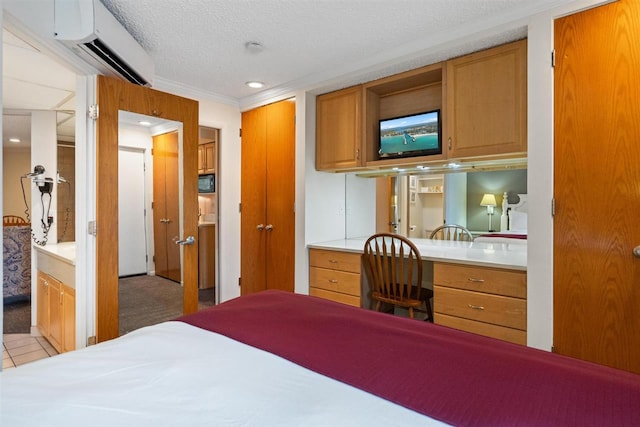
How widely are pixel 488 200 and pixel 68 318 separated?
338cm

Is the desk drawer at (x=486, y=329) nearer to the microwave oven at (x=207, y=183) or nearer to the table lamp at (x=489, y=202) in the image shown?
the table lamp at (x=489, y=202)

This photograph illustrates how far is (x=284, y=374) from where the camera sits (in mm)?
938

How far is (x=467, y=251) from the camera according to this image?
2.57 metres

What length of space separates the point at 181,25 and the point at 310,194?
1665 mm

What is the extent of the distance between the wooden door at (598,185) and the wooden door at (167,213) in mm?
2656

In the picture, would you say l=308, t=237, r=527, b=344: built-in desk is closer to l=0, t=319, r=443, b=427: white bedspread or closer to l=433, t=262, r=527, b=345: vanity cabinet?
l=433, t=262, r=527, b=345: vanity cabinet

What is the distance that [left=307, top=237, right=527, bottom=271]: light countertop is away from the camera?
7.07 ft

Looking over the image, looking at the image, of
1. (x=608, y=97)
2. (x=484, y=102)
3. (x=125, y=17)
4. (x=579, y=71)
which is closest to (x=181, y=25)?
(x=125, y=17)

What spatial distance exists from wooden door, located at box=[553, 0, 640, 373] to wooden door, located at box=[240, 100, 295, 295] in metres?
2.15

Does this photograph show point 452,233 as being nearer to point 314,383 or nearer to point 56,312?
point 314,383

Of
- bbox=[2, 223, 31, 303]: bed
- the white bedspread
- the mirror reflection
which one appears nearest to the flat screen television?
the mirror reflection

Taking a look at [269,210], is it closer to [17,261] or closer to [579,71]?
[579,71]

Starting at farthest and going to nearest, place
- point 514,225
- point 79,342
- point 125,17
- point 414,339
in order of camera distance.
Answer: point 514,225 < point 79,342 < point 125,17 < point 414,339

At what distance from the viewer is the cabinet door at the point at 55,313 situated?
267cm
